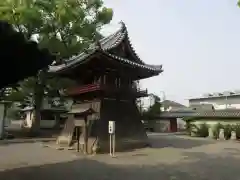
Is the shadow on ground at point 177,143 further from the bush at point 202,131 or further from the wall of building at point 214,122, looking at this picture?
the wall of building at point 214,122

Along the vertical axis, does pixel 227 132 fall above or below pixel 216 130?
below

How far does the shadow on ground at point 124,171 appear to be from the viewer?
36.2ft

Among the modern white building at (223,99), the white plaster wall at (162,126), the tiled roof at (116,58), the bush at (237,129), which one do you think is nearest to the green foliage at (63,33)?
the tiled roof at (116,58)

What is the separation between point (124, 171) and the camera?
12391 millimetres

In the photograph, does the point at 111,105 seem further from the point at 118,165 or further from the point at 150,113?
the point at 150,113

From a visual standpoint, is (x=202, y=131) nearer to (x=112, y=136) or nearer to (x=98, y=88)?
(x=112, y=136)

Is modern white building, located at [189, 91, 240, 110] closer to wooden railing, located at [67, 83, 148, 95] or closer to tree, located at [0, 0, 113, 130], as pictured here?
tree, located at [0, 0, 113, 130]

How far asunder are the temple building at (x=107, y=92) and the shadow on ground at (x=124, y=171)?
450 centimetres

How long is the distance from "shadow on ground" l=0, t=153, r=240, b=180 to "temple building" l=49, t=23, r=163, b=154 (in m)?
4.50

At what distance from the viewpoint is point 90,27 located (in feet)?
96.2

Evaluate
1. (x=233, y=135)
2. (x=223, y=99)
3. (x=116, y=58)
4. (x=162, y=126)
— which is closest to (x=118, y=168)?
(x=116, y=58)

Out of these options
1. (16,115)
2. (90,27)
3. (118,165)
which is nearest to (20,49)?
(118,165)

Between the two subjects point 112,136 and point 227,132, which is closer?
point 112,136

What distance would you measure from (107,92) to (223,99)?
47.5 metres
